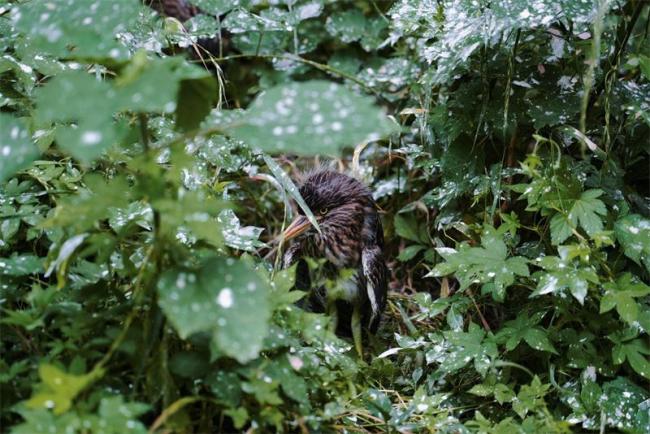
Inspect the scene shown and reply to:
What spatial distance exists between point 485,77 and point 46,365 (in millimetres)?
1949

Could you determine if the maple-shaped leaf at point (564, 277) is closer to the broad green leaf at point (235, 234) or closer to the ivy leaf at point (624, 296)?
the ivy leaf at point (624, 296)

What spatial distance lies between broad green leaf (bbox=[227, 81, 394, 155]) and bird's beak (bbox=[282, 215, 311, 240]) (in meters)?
1.56

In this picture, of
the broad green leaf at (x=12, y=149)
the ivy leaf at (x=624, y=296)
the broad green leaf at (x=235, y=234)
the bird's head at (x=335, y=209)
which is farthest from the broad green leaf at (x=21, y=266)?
the ivy leaf at (x=624, y=296)

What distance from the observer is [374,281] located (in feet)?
10.6

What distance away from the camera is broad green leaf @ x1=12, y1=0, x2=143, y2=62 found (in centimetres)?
176

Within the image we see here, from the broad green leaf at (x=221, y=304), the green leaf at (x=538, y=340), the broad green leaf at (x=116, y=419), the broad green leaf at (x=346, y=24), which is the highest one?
the broad green leaf at (x=221, y=304)

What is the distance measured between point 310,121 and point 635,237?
1.43 metres

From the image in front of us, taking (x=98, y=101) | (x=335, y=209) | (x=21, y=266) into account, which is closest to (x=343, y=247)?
(x=335, y=209)

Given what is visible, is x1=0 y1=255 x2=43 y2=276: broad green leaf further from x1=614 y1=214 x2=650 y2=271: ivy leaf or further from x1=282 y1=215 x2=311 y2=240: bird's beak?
x1=614 y1=214 x2=650 y2=271: ivy leaf

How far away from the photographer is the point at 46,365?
5.72 ft

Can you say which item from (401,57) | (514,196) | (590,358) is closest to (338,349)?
(590,358)

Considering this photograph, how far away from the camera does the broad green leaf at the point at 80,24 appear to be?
1.76 meters

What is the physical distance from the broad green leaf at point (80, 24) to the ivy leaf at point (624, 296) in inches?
63.0

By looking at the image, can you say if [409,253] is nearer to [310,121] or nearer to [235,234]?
[235,234]
